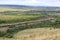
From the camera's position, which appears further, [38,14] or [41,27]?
[38,14]

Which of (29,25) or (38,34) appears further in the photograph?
(29,25)

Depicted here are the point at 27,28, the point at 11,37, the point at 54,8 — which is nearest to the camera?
the point at 11,37

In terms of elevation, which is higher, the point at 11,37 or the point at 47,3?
the point at 47,3

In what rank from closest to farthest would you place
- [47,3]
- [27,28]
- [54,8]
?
[27,28] → [47,3] → [54,8]

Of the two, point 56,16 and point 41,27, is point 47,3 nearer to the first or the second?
point 56,16

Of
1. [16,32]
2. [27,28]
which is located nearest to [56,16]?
[27,28]
